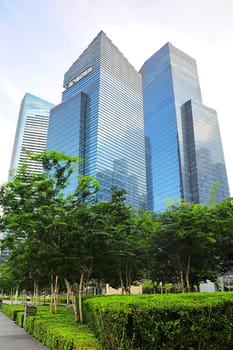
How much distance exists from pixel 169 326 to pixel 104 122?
103487mm

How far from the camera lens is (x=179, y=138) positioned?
10950 centimetres

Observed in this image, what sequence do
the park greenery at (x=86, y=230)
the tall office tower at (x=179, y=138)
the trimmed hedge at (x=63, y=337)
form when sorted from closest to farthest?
the trimmed hedge at (x=63, y=337), the park greenery at (x=86, y=230), the tall office tower at (x=179, y=138)

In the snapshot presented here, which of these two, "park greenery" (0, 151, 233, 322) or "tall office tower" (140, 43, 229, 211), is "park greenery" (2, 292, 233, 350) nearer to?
"park greenery" (0, 151, 233, 322)

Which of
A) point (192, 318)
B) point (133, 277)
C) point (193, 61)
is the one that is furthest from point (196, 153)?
point (192, 318)

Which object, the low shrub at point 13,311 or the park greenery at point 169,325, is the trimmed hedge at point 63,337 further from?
the low shrub at point 13,311

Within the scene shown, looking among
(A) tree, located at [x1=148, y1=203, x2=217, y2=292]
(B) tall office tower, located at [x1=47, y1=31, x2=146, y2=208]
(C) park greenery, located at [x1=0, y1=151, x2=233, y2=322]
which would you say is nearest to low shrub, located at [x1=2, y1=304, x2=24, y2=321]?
(C) park greenery, located at [x1=0, y1=151, x2=233, y2=322]

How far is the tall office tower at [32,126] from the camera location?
172000mm

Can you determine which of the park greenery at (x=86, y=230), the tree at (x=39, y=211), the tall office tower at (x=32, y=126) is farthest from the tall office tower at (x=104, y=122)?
the tree at (x=39, y=211)

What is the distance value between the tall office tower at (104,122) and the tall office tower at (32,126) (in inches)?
1832

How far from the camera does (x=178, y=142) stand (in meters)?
109

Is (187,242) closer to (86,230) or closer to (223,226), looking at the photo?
(223,226)

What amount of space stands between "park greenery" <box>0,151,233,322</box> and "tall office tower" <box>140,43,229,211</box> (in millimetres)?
80459

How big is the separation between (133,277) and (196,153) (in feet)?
303

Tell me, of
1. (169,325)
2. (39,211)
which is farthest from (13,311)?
(169,325)
